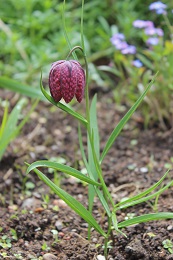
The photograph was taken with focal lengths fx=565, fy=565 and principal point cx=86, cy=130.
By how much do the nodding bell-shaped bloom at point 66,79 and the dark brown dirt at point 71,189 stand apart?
0.53 m

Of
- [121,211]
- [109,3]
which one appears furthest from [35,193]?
[109,3]

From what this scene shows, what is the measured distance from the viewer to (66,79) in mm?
1465

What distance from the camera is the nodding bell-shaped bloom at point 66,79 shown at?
1467 millimetres

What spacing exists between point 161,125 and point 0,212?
97cm

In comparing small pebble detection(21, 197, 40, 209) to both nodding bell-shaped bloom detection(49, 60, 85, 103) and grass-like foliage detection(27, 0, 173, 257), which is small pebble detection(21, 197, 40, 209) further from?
nodding bell-shaped bloom detection(49, 60, 85, 103)

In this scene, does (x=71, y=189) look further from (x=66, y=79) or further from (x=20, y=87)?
(x=66, y=79)

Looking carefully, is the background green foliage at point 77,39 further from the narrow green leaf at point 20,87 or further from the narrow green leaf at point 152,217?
the narrow green leaf at point 152,217

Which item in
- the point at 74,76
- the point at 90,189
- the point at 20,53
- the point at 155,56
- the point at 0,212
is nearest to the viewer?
the point at 74,76

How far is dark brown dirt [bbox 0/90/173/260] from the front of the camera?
176 centimetres

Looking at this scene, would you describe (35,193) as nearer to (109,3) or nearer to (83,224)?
(83,224)

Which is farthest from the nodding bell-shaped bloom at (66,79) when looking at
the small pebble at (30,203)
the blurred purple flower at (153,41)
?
the blurred purple flower at (153,41)

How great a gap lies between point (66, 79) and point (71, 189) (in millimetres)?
804

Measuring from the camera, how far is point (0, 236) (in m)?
1.80

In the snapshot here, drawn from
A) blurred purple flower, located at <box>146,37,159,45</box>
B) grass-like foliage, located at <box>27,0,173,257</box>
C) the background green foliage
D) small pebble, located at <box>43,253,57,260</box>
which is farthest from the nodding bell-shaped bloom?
the background green foliage
